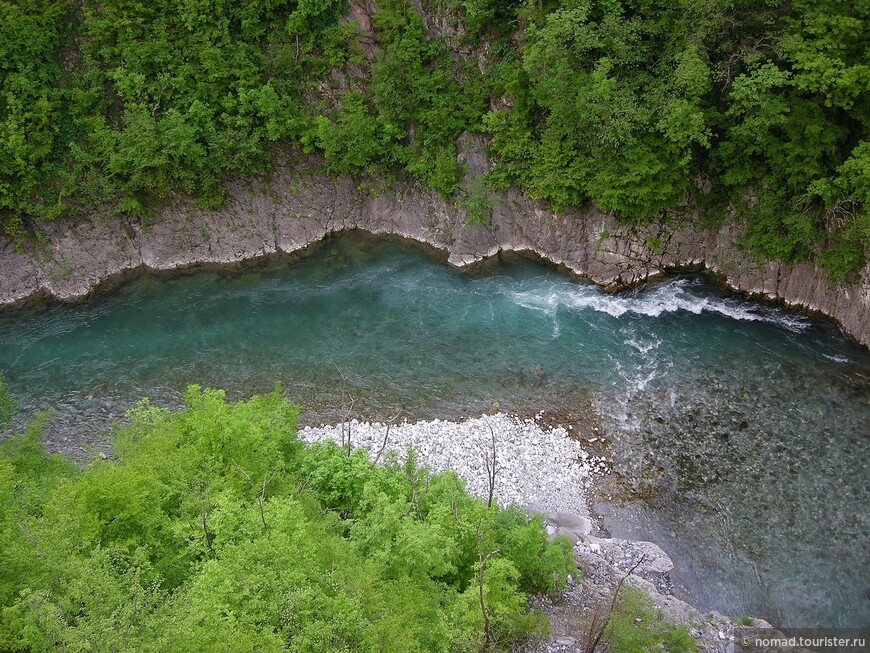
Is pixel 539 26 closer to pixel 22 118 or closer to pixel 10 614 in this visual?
pixel 22 118

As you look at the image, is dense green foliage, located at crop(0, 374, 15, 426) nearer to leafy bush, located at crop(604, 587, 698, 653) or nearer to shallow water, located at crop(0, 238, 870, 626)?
shallow water, located at crop(0, 238, 870, 626)

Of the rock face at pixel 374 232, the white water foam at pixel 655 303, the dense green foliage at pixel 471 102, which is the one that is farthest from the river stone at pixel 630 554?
the dense green foliage at pixel 471 102

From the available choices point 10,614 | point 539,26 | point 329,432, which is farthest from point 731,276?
point 10,614

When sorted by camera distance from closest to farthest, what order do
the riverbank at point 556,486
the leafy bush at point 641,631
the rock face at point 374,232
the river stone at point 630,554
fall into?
the leafy bush at point 641,631 → the riverbank at point 556,486 → the river stone at point 630,554 → the rock face at point 374,232

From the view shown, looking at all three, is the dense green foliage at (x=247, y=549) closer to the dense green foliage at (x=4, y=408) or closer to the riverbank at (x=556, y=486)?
the riverbank at (x=556, y=486)

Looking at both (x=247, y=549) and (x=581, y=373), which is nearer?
(x=247, y=549)

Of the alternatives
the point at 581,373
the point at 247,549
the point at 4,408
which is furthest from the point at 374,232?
the point at 247,549

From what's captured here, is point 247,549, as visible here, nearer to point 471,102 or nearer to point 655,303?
point 655,303

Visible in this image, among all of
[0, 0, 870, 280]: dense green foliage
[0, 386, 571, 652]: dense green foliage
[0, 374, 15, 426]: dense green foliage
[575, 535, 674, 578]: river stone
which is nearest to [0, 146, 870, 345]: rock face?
[0, 0, 870, 280]: dense green foliage
